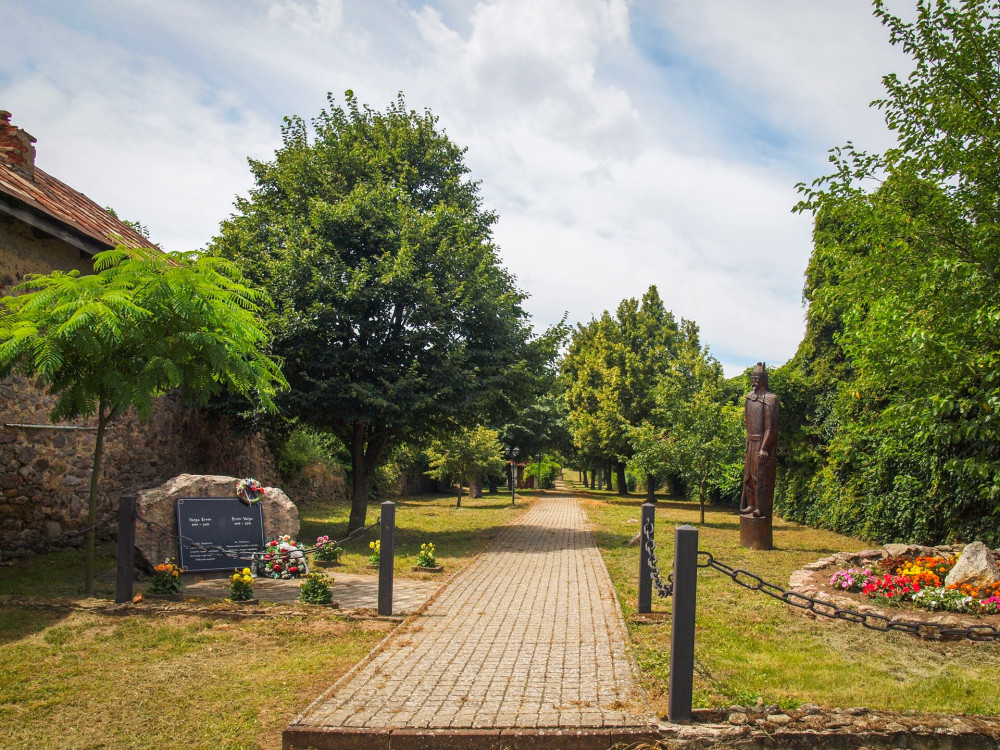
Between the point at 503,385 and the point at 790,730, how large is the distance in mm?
11507

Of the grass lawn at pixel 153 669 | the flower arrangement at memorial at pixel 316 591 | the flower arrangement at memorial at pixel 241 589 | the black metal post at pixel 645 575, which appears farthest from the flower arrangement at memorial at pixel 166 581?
the black metal post at pixel 645 575

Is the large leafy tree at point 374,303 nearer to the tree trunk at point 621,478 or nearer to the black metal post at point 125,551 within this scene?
the black metal post at point 125,551

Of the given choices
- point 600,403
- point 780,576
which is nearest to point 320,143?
point 780,576

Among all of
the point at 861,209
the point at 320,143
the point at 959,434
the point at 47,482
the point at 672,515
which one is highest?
the point at 320,143

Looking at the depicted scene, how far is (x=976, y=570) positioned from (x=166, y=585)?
9718 mm

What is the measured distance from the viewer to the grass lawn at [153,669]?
169 inches

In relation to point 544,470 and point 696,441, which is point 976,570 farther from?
point 544,470

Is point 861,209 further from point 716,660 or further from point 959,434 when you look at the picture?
point 716,660

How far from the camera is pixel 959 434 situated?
9.77 metres

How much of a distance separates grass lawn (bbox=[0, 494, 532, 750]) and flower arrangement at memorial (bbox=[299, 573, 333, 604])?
46 cm

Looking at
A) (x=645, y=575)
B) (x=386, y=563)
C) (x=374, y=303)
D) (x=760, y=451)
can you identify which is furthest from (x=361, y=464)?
(x=645, y=575)

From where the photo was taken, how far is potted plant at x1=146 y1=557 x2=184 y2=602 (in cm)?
801

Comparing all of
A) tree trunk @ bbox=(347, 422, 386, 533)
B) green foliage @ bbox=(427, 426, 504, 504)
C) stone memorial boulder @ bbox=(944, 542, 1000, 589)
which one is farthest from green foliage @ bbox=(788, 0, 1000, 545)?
green foliage @ bbox=(427, 426, 504, 504)

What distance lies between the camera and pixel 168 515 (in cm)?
962
